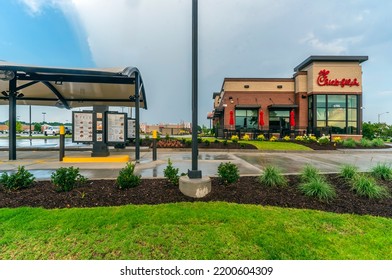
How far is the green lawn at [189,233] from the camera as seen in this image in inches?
99.3

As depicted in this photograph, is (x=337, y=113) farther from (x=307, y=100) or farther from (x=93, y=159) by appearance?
(x=93, y=159)

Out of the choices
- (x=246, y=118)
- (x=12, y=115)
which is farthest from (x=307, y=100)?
(x=12, y=115)

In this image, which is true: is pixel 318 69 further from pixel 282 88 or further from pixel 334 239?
pixel 334 239

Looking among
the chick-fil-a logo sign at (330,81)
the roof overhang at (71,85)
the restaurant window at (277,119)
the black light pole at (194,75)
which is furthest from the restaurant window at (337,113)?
the black light pole at (194,75)

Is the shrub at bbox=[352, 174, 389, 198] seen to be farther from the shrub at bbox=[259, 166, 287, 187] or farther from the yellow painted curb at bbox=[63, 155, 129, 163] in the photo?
the yellow painted curb at bbox=[63, 155, 129, 163]

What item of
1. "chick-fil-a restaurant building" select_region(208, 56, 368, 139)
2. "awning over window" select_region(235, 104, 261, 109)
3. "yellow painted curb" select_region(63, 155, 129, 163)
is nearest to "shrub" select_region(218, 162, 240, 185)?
"yellow painted curb" select_region(63, 155, 129, 163)

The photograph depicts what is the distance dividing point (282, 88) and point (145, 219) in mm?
31469

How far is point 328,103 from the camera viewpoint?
2786cm

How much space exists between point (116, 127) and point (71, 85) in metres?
3.91

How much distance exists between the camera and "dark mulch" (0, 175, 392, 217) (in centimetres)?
392

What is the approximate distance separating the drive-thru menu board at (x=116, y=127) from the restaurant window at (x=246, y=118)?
21875 millimetres

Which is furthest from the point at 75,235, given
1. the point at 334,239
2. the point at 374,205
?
the point at 374,205

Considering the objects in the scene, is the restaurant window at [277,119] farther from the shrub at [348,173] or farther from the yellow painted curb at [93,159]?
the yellow painted curb at [93,159]
